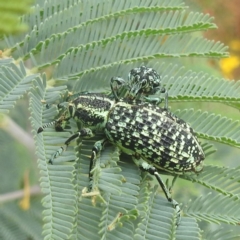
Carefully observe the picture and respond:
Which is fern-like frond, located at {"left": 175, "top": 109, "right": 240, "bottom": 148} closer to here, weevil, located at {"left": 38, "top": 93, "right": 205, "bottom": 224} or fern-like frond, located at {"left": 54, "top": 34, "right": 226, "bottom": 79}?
weevil, located at {"left": 38, "top": 93, "right": 205, "bottom": 224}

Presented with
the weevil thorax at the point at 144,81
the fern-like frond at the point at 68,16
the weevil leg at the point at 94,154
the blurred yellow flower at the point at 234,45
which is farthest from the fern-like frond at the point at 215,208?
the blurred yellow flower at the point at 234,45

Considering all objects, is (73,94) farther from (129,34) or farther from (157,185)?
(157,185)

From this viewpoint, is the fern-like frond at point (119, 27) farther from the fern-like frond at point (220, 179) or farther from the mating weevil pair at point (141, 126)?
the fern-like frond at point (220, 179)

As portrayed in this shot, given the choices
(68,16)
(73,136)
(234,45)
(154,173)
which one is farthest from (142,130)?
(234,45)

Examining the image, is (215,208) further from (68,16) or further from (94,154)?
(68,16)

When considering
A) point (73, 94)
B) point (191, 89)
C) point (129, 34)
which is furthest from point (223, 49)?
point (73, 94)

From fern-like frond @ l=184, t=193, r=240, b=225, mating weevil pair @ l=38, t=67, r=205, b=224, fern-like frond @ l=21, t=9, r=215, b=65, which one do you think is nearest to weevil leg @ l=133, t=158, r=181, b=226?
mating weevil pair @ l=38, t=67, r=205, b=224
